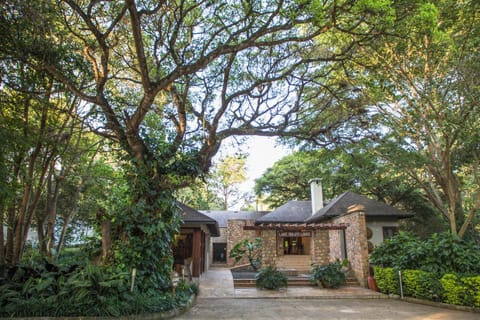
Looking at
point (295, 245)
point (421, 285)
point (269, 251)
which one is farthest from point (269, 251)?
point (295, 245)

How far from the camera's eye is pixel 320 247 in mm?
15914

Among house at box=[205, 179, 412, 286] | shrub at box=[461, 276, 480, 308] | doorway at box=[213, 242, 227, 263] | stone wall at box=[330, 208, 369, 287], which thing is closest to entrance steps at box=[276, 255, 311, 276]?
house at box=[205, 179, 412, 286]

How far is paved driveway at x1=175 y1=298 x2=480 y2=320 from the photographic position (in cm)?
703

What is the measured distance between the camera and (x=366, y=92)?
9.64 m

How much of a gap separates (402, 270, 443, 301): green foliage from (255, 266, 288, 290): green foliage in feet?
12.9

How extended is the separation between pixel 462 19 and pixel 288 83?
4.71 metres

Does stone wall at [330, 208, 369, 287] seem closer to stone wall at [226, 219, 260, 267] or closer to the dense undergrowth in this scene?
the dense undergrowth

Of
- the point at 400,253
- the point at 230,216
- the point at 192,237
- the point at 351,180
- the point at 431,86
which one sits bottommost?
the point at 400,253

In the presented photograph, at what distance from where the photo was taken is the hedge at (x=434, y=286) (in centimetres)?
750

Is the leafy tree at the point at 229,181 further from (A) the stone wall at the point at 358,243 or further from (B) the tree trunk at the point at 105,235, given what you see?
(B) the tree trunk at the point at 105,235

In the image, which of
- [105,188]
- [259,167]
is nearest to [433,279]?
[105,188]

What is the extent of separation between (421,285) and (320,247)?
7.28 m

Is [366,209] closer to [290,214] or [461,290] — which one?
[290,214]

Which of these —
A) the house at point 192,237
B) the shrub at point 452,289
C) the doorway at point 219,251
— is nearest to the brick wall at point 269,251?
the house at point 192,237
